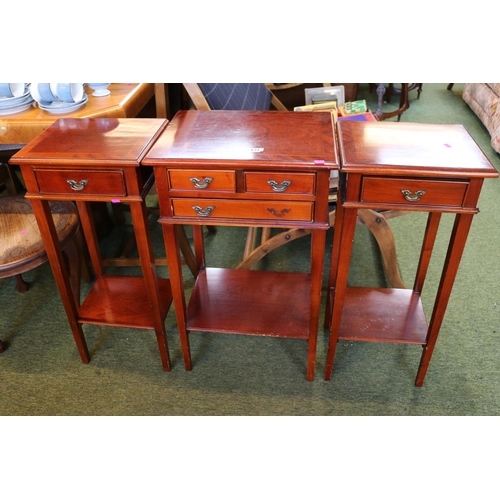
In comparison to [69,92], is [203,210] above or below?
below

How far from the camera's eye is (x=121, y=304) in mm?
1794

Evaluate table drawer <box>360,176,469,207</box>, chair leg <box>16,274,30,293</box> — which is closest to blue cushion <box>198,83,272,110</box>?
table drawer <box>360,176,469,207</box>

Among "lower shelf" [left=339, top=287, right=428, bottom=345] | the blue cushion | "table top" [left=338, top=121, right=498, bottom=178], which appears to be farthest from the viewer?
the blue cushion

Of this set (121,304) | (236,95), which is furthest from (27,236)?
(236,95)

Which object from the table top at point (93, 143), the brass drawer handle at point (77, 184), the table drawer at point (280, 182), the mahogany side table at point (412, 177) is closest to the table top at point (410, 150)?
the mahogany side table at point (412, 177)

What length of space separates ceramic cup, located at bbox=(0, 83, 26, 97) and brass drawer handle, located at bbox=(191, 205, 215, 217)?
108 cm

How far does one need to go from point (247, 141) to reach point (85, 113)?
839 millimetres

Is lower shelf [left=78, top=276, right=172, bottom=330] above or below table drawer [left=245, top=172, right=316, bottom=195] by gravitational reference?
below

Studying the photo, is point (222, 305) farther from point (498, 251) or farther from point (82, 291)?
point (498, 251)

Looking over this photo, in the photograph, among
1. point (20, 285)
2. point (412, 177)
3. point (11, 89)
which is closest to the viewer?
point (412, 177)

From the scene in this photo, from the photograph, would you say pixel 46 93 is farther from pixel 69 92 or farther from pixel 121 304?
pixel 121 304

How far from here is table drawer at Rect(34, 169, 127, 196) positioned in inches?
50.9

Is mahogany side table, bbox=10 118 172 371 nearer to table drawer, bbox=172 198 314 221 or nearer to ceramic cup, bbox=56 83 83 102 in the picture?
table drawer, bbox=172 198 314 221

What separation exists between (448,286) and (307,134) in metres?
0.65
